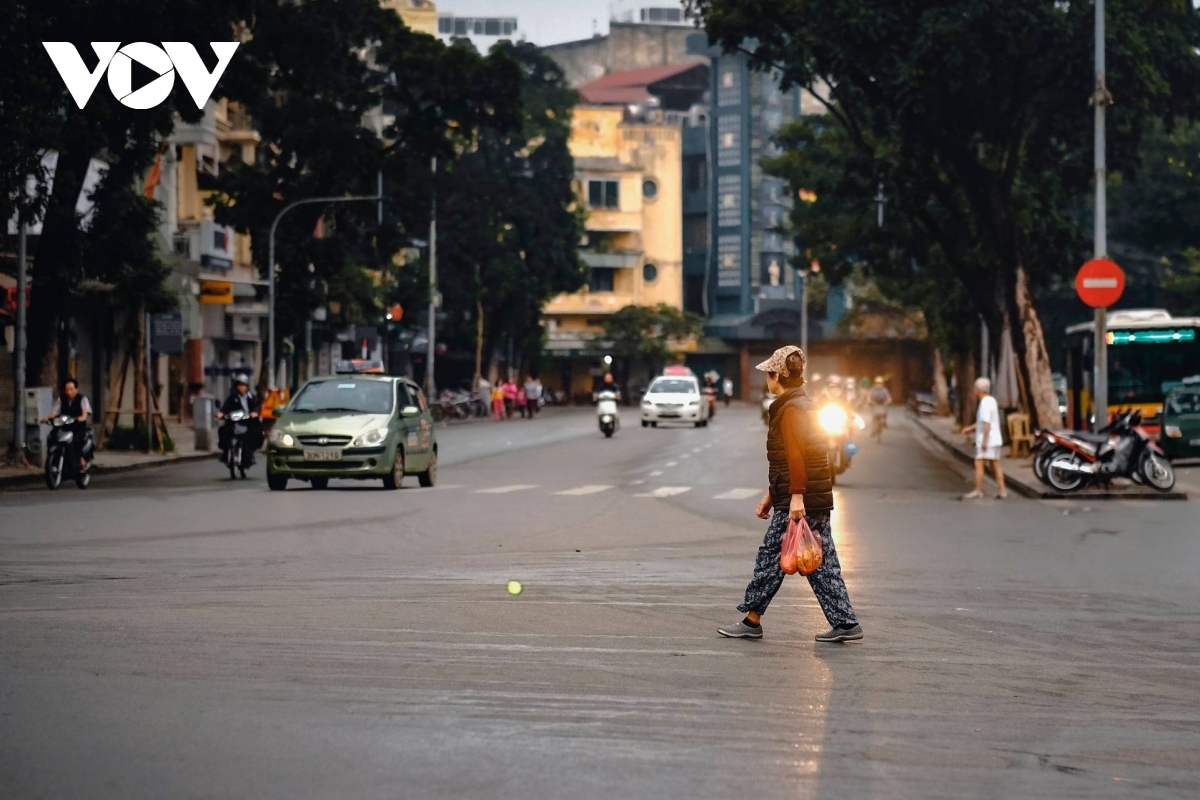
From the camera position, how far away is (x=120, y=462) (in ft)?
119

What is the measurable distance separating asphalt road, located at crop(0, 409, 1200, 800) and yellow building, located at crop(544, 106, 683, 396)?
95679mm

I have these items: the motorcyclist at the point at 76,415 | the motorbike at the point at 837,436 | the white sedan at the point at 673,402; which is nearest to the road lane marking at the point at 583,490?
→ the motorbike at the point at 837,436

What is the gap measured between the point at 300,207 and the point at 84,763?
148 ft

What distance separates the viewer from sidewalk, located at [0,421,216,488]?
99.8 ft

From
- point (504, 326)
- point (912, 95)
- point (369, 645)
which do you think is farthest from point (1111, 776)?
point (504, 326)

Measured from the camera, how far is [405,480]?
101 feet

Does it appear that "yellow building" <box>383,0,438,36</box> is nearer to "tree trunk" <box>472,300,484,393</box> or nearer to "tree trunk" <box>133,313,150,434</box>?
"tree trunk" <box>472,300,484,393</box>

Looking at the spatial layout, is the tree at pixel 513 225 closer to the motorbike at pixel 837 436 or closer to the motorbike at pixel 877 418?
the motorbike at pixel 877 418

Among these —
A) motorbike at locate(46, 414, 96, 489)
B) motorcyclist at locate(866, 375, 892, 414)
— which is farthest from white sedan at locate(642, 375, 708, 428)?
motorbike at locate(46, 414, 96, 489)

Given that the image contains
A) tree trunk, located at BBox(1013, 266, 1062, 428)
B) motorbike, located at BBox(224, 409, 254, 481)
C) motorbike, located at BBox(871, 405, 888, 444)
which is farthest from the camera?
motorbike, located at BBox(871, 405, 888, 444)

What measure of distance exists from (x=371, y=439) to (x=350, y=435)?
280 millimetres

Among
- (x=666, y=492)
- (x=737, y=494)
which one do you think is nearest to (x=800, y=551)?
(x=737, y=494)

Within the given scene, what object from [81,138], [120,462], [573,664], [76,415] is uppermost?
[81,138]

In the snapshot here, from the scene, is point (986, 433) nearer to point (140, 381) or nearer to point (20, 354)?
point (20, 354)
